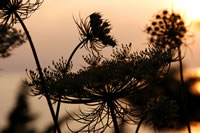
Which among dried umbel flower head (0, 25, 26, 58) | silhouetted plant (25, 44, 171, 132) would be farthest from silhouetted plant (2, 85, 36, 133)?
silhouetted plant (25, 44, 171, 132)

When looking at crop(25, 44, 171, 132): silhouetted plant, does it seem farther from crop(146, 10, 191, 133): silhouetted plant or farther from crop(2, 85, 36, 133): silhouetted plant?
crop(2, 85, 36, 133): silhouetted plant

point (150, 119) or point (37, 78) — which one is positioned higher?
point (37, 78)

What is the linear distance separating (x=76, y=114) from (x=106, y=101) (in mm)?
873

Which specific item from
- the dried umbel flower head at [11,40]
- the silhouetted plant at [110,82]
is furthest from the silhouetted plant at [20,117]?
the silhouetted plant at [110,82]

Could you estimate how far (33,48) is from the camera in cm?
896

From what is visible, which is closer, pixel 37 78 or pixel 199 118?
pixel 37 78

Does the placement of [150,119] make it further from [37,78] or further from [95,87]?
[37,78]

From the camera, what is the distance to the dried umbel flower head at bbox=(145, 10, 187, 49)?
14227mm

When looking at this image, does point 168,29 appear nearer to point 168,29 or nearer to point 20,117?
point 168,29

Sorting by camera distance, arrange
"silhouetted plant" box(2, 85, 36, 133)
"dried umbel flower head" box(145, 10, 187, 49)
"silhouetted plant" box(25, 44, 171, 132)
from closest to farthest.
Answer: "silhouetted plant" box(25, 44, 171, 132)
"dried umbel flower head" box(145, 10, 187, 49)
"silhouetted plant" box(2, 85, 36, 133)

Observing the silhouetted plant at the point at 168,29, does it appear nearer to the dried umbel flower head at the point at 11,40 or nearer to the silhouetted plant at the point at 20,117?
the dried umbel flower head at the point at 11,40

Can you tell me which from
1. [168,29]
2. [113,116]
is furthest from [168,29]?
[113,116]

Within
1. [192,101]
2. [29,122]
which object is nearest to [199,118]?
[192,101]

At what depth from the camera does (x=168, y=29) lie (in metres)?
14.4
